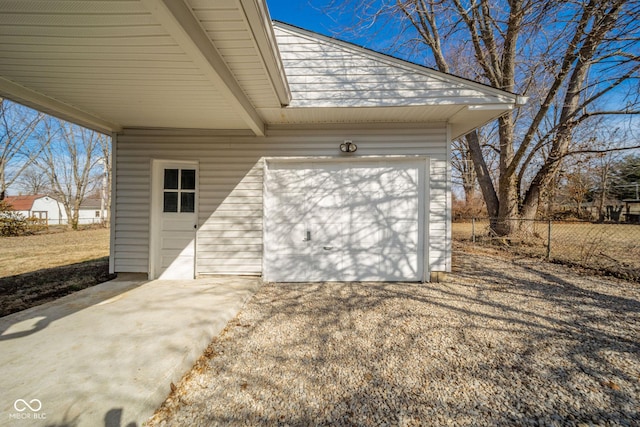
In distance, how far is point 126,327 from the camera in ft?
8.27

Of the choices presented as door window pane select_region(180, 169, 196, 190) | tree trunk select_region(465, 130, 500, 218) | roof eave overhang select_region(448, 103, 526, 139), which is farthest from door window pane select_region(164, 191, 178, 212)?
tree trunk select_region(465, 130, 500, 218)

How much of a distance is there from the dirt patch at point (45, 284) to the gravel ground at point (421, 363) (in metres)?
2.77

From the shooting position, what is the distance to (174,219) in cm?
424

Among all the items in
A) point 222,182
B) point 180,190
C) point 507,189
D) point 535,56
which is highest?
point 535,56

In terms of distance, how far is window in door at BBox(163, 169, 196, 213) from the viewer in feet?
14.0

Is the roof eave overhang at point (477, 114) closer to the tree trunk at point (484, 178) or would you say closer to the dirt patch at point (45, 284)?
the tree trunk at point (484, 178)

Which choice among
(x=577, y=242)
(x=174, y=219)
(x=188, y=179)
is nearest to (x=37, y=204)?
(x=174, y=219)

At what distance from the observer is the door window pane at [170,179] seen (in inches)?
168

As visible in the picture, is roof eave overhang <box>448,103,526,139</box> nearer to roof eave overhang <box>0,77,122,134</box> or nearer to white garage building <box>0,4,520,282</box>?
white garage building <box>0,4,520,282</box>

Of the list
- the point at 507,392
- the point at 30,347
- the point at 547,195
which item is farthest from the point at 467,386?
the point at 547,195

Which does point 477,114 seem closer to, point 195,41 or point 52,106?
point 195,41

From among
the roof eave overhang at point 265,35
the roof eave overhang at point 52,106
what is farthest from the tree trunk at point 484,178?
the roof eave overhang at point 52,106

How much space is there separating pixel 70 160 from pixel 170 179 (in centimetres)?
2069

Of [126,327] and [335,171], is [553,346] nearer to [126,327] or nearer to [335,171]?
[335,171]
